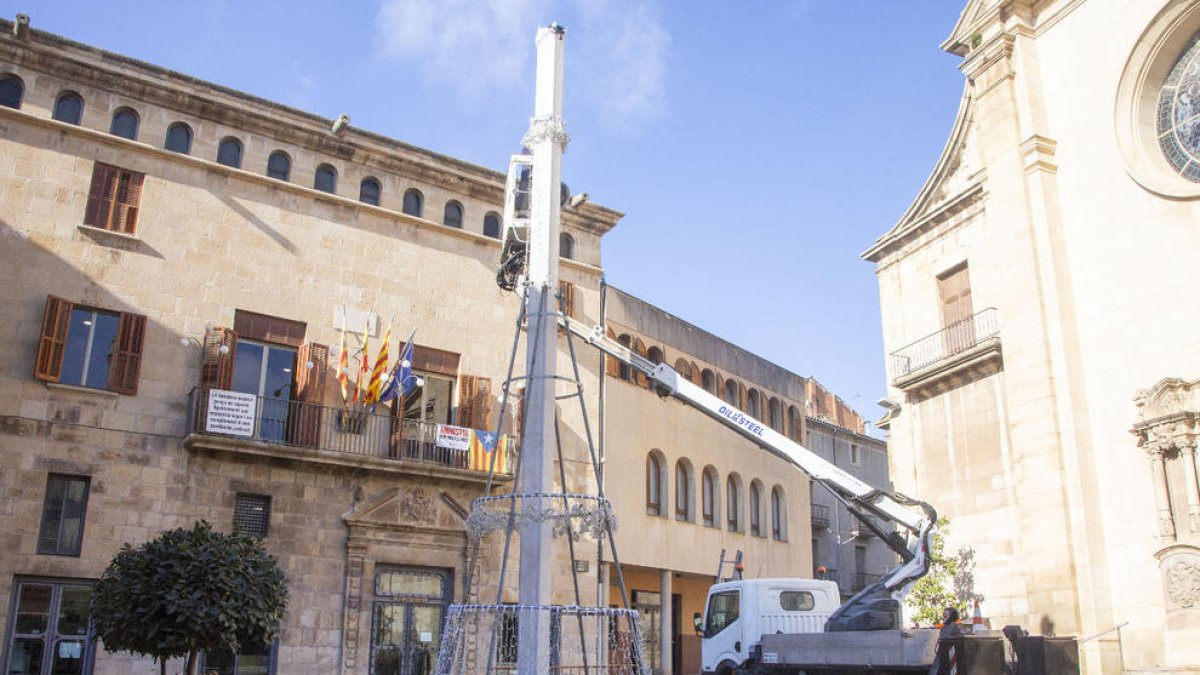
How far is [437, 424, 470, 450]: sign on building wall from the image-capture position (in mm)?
22844

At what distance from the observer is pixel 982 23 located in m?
20.8

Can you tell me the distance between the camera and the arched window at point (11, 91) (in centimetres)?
2048

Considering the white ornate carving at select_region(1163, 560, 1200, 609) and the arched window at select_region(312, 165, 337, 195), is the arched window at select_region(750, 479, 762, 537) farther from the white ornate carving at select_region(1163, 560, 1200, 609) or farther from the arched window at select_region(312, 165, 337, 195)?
the white ornate carving at select_region(1163, 560, 1200, 609)

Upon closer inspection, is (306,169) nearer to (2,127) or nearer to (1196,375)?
(2,127)

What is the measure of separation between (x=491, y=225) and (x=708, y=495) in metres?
10.7

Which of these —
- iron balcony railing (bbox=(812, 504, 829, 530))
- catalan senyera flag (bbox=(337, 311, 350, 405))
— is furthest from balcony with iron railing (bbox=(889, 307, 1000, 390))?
iron balcony railing (bbox=(812, 504, 829, 530))

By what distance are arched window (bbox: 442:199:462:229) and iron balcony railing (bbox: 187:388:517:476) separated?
506cm

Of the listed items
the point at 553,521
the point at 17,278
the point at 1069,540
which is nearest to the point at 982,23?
the point at 1069,540

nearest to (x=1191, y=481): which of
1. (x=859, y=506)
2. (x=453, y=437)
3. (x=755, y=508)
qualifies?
(x=859, y=506)

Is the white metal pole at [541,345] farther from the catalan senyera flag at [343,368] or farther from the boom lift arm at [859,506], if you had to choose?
the catalan senyera flag at [343,368]

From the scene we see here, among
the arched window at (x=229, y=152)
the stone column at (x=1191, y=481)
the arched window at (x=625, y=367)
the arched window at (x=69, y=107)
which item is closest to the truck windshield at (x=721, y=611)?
the stone column at (x=1191, y=481)

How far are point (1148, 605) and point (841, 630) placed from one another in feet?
15.2

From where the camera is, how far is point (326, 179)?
23906mm

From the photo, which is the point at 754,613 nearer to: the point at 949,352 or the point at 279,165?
the point at 949,352
